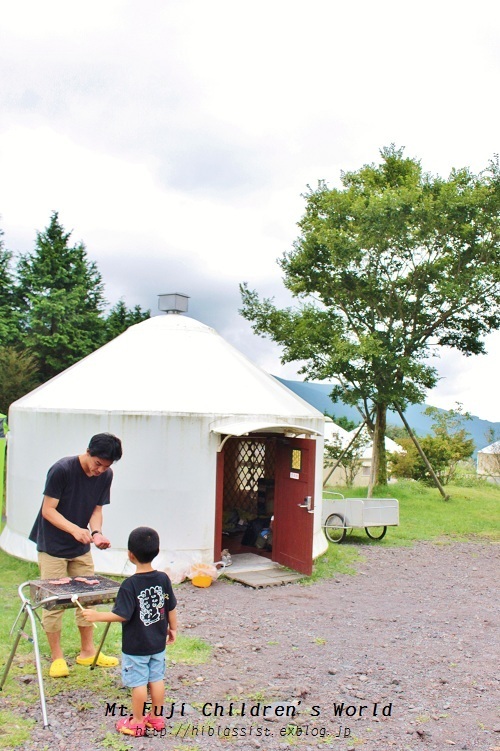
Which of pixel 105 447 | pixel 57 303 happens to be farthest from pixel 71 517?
pixel 57 303

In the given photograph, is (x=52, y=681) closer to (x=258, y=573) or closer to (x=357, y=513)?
(x=258, y=573)

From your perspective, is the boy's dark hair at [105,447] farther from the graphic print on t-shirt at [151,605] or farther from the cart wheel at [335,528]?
the cart wheel at [335,528]

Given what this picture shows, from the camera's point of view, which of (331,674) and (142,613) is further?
(331,674)

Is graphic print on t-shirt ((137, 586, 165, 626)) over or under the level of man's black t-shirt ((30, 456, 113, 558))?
under

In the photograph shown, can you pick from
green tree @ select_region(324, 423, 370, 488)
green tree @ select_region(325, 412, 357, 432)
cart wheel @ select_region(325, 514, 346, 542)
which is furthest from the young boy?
green tree @ select_region(325, 412, 357, 432)

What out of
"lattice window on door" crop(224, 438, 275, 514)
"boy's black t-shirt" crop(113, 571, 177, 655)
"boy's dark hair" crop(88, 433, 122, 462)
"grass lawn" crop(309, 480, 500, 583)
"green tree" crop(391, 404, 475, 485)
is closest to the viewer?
"boy's black t-shirt" crop(113, 571, 177, 655)

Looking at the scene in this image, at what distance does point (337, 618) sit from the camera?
5.60m

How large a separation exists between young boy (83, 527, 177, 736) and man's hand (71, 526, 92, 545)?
22.5 inches

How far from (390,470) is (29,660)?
1943cm

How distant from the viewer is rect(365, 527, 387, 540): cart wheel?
31.8 ft

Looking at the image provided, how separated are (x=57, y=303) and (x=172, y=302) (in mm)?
13932

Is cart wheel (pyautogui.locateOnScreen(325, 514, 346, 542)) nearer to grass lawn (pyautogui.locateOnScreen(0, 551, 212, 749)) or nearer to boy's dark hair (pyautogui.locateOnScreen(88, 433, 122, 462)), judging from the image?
grass lawn (pyautogui.locateOnScreen(0, 551, 212, 749))

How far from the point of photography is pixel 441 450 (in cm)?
1936

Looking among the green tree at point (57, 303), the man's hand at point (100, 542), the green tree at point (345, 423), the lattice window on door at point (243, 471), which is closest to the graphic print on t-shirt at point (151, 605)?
the man's hand at point (100, 542)
